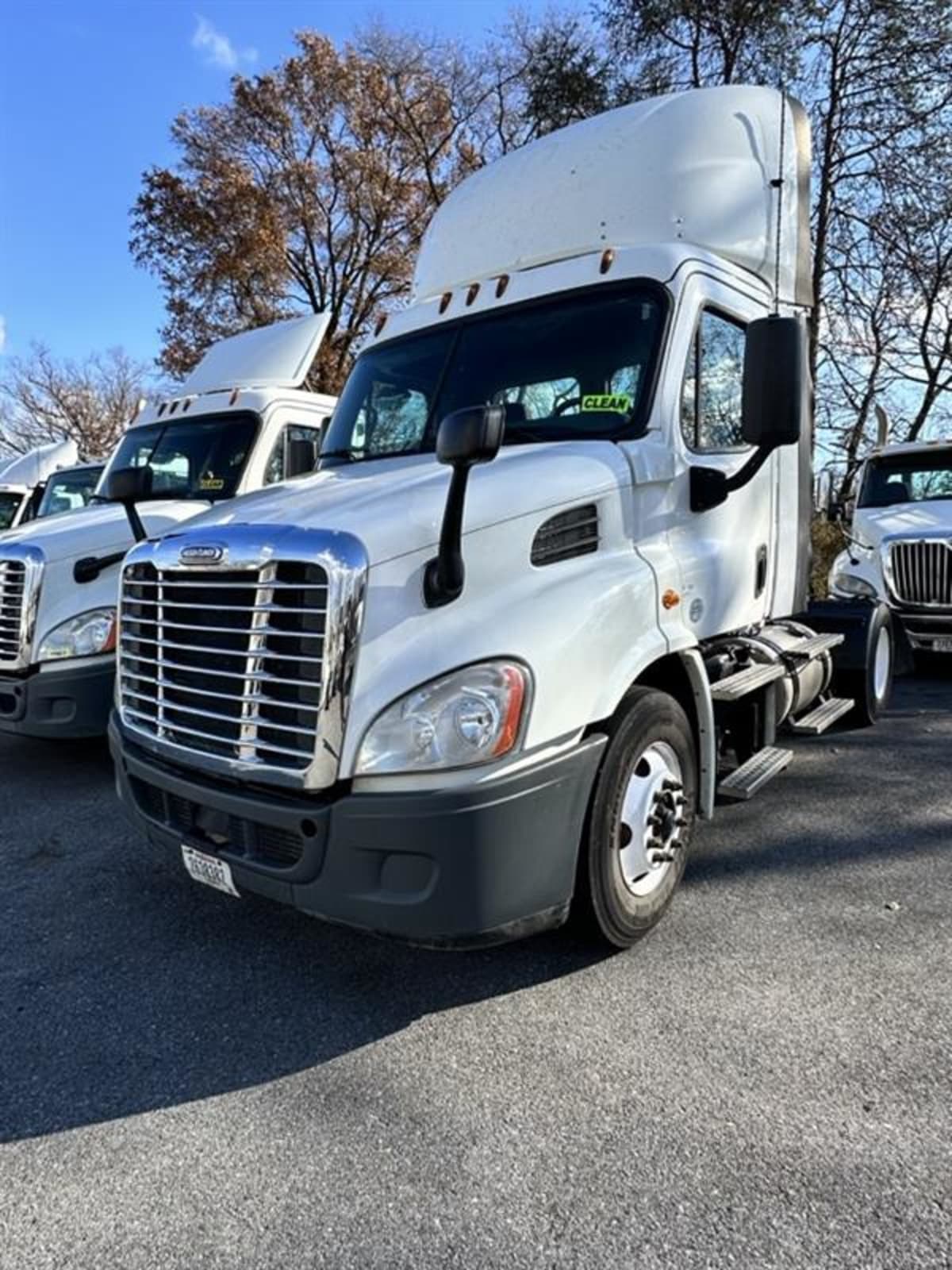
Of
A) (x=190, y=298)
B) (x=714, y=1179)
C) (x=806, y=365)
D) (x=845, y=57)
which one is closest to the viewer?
(x=714, y=1179)

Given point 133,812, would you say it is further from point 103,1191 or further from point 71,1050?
point 103,1191

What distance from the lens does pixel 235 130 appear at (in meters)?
21.6

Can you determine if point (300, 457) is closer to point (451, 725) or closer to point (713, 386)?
point (713, 386)

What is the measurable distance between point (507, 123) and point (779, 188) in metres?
17.9

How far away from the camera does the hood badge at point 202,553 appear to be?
2.80m

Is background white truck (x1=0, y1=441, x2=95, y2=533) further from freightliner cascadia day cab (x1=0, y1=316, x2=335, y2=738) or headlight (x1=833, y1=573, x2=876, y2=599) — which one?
headlight (x1=833, y1=573, x2=876, y2=599)

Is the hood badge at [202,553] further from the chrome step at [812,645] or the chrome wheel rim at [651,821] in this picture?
the chrome step at [812,645]

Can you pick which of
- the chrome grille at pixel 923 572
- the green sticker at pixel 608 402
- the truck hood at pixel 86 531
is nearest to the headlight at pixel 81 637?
the truck hood at pixel 86 531

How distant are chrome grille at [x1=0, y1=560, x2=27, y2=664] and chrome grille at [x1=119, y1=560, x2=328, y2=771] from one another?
2.44 metres

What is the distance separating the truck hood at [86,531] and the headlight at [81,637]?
16.2 inches

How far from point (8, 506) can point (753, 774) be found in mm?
14094

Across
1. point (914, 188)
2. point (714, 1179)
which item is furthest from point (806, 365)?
point (914, 188)

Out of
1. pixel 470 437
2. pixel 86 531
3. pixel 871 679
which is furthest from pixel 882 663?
pixel 86 531

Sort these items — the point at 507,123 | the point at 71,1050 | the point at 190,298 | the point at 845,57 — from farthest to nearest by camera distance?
1. the point at 190,298
2. the point at 507,123
3. the point at 845,57
4. the point at 71,1050
